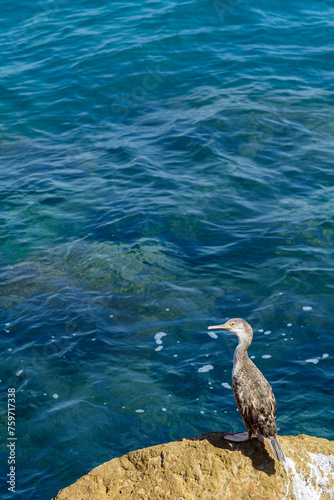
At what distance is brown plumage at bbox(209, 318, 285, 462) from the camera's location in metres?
5.78

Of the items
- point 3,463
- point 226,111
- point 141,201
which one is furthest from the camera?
point 226,111

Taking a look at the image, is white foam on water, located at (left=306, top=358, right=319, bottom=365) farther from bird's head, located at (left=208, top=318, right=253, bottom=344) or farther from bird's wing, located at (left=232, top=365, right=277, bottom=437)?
bird's wing, located at (left=232, top=365, right=277, bottom=437)

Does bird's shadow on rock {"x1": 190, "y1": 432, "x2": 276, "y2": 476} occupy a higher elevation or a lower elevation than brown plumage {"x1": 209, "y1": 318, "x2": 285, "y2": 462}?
lower

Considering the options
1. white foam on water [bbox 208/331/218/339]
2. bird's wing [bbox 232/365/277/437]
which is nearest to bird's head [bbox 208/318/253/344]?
bird's wing [bbox 232/365/277/437]

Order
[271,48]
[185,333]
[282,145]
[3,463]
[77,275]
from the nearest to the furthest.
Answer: [3,463] < [185,333] < [77,275] < [282,145] < [271,48]

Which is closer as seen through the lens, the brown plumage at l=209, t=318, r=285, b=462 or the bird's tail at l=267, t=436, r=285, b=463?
the bird's tail at l=267, t=436, r=285, b=463

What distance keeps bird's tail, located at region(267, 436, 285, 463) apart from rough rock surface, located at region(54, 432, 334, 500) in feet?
0.76

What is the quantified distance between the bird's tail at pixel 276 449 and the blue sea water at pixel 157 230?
7.56 ft

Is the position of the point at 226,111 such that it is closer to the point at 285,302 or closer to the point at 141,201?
the point at 141,201

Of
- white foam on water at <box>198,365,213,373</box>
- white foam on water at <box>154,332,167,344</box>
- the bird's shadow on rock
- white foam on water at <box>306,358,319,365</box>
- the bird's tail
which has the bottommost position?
white foam on water at <box>306,358,319,365</box>

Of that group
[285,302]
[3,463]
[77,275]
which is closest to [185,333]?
[285,302]

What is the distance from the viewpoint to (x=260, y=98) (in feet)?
58.2

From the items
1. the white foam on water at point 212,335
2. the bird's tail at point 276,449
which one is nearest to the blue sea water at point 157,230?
the white foam on water at point 212,335

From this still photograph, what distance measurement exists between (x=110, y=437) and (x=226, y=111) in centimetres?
1178
